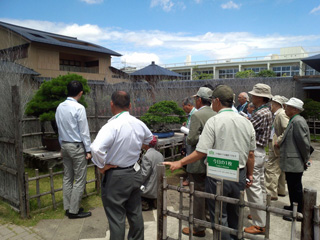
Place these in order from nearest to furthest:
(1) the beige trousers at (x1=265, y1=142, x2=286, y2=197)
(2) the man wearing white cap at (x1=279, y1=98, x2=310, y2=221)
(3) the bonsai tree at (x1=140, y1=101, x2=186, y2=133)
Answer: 1. (2) the man wearing white cap at (x1=279, y1=98, x2=310, y2=221)
2. (1) the beige trousers at (x1=265, y1=142, x2=286, y2=197)
3. (3) the bonsai tree at (x1=140, y1=101, x2=186, y2=133)

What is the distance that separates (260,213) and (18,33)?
20.4 metres

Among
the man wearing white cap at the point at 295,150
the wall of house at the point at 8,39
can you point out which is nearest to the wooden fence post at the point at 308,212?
the man wearing white cap at the point at 295,150

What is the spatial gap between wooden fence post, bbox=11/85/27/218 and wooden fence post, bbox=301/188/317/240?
11.3 feet

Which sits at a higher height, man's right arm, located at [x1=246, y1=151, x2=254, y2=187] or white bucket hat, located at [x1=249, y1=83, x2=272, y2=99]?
white bucket hat, located at [x1=249, y1=83, x2=272, y2=99]

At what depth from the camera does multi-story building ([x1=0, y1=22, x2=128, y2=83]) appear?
18.2m

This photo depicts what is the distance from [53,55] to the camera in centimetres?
1973

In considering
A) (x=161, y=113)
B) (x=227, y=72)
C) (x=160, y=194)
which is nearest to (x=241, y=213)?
(x=160, y=194)

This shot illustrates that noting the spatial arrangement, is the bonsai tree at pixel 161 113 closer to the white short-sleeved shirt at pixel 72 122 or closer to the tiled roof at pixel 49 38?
the white short-sleeved shirt at pixel 72 122

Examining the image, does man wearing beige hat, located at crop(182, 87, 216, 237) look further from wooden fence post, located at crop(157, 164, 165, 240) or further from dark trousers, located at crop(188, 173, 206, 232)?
wooden fence post, located at crop(157, 164, 165, 240)

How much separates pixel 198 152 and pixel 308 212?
0.98 meters

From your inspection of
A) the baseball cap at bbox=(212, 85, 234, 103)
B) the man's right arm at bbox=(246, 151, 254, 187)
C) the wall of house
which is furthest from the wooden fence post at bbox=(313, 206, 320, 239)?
the wall of house

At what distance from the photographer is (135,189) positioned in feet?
8.52

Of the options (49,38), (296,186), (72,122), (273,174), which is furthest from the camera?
(49,38)

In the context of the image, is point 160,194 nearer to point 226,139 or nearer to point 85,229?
point 226,139
